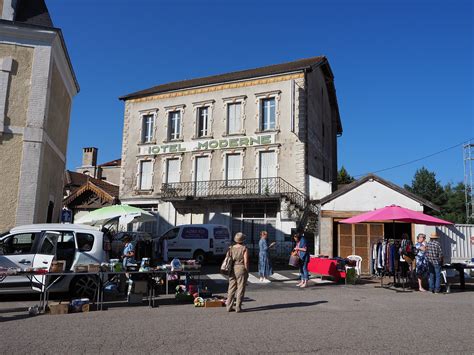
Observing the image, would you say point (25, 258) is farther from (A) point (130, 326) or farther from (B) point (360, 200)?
(B) point (360, 200)

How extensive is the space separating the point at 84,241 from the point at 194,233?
9.91 metres

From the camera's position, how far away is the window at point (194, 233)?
1922 cm

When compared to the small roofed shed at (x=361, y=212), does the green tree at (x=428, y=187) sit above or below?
above

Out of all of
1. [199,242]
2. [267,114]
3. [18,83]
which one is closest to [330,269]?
[199,242]

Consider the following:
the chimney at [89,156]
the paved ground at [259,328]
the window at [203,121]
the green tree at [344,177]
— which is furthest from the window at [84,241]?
the green tree at [344,177]

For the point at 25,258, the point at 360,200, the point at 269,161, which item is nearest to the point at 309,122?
the point at 269,161

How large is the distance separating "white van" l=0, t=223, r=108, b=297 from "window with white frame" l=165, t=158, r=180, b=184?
58.2 feet

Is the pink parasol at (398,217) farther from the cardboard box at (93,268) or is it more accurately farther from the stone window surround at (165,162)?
the stone window surround at (165,162)

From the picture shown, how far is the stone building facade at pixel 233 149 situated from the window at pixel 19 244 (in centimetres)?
1548

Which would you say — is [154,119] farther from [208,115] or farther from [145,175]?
[208,115]

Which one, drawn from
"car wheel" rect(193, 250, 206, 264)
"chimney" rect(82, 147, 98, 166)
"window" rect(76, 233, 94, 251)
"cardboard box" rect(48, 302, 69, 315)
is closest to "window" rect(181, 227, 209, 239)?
"car wheel" rect(193, 250, 206, 264)

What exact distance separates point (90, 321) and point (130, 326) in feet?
2.86

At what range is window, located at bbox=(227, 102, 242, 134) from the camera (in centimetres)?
2622

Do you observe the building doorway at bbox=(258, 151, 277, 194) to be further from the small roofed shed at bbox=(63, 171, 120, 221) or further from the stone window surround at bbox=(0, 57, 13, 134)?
the stone window surround at bbox=(0, 57, 13, 134)
